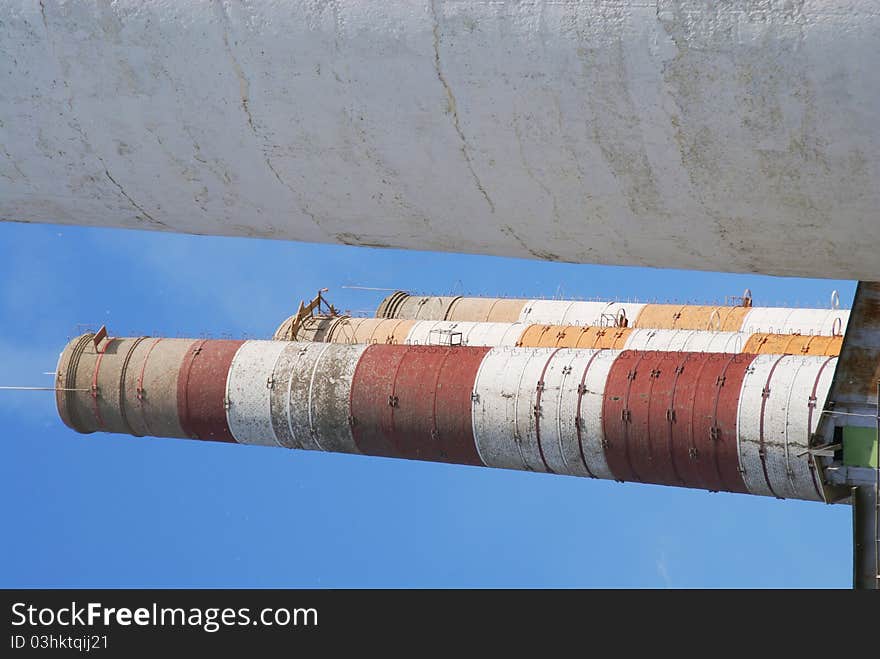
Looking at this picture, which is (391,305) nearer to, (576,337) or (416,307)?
(416,307)

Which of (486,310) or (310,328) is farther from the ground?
(486,310)

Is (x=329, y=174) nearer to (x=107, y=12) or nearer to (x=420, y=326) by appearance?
(x=107, y=12)

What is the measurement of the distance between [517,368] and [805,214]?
48.5 ft

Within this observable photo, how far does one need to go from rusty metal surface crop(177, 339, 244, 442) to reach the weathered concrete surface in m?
16.4

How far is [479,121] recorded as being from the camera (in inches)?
179

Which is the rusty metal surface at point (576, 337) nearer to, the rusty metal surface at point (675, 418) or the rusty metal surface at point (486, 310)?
the rusty metal surface at point (486, 310)

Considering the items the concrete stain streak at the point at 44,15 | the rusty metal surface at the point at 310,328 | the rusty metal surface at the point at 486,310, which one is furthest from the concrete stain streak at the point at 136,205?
the rusty metal surface at the point at 486,310

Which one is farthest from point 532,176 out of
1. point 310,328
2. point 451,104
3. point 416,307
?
point 416,307

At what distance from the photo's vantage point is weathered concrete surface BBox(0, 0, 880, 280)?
13.3 feet

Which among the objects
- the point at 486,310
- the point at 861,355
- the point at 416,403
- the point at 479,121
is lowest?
the point at 479,121

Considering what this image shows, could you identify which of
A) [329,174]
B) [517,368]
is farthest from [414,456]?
[329,174]

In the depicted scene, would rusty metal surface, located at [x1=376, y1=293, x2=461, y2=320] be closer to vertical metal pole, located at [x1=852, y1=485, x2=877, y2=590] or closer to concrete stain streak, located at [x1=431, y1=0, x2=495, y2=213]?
vertical metal pole, located at [x1=852, y1=485, x2=877, y2=590]

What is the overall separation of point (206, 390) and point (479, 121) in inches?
710

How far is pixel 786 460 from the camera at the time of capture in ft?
54.0
